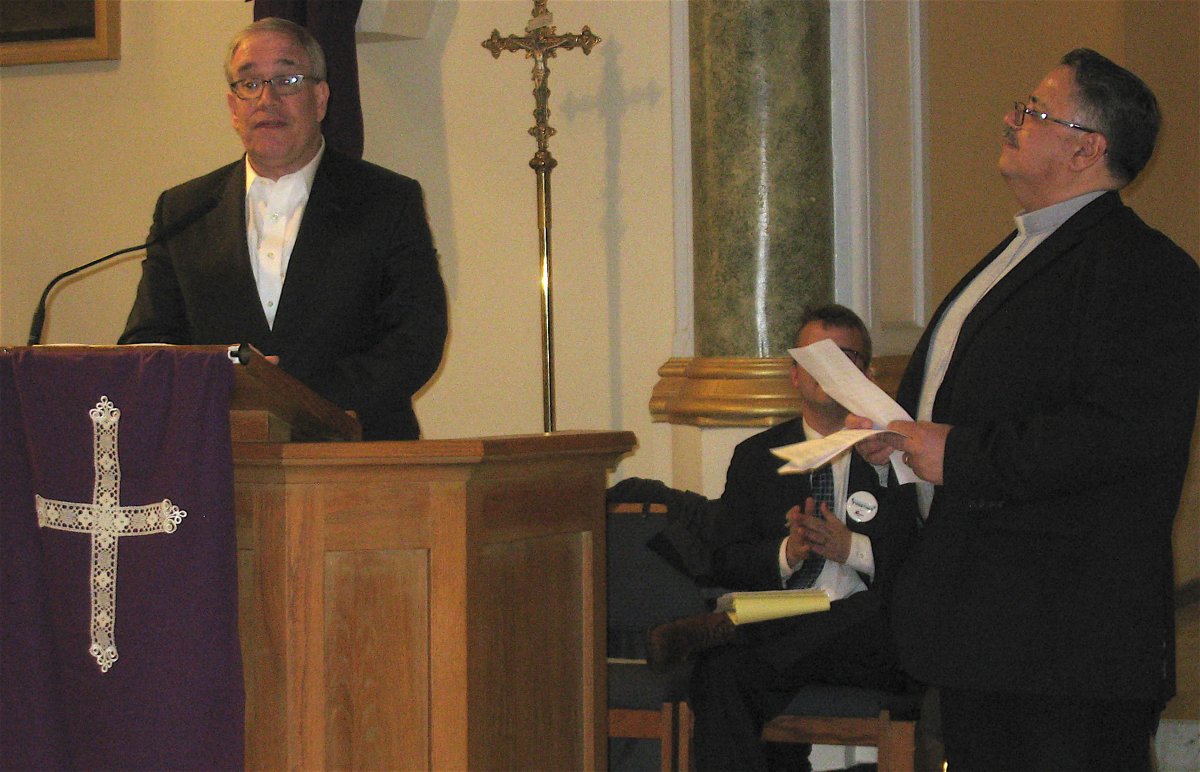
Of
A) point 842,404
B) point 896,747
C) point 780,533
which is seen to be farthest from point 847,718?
point 842,404

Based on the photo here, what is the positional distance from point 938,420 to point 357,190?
1.37m

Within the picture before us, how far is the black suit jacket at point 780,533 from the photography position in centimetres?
325

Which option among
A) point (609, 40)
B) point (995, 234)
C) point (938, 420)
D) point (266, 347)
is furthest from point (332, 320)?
point (995, 234)

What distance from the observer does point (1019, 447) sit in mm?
2004

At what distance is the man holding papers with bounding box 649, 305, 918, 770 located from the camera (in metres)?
3.19

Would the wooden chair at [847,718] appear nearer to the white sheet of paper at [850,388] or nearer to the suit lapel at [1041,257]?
the white sheet of paper at [850,388]

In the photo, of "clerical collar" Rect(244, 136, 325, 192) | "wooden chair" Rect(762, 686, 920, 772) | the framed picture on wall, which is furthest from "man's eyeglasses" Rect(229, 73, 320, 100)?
the framed picture on wall

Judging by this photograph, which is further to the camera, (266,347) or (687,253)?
(687,253)

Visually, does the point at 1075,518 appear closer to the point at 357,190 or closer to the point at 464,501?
the point at 464,501

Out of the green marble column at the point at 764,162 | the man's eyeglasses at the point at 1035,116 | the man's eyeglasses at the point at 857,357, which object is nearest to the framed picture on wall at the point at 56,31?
the green marble column at the point at 764,162

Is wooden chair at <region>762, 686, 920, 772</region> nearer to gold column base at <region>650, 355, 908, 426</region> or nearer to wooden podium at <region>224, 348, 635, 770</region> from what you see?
gold column base at <region>650, 355, 908, 426</region>

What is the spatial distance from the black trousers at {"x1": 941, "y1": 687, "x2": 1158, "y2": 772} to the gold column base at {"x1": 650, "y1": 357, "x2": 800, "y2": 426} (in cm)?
189

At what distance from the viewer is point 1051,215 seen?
2227 millimetres

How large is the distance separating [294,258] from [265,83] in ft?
1.19
